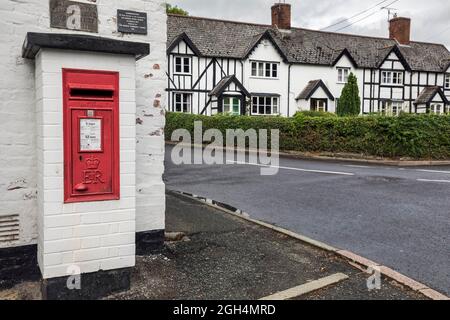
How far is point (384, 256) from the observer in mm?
5520

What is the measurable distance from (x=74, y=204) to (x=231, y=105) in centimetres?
2924

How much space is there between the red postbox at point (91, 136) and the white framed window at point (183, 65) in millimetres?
28047

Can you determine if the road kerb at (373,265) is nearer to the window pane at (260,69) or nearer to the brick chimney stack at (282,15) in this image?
the window pane at (260,69)

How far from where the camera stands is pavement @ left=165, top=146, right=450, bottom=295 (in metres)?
5.68

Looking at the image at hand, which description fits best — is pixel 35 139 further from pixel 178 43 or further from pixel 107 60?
pixel 178 43

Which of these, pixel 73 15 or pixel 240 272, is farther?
pixel 240 272

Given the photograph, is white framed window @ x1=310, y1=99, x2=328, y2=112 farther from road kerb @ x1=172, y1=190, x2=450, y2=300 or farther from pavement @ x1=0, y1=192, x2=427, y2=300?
pavement @ x1=0, y1=192, x2=427, y2=300

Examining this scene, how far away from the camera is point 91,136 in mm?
4008

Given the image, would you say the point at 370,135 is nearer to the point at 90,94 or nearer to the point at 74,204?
the point at 90,94

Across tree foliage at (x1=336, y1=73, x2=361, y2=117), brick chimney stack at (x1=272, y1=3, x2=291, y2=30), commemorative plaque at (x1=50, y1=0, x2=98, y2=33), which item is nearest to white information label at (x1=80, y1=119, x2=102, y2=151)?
commemorative plaque at (x1=50, y1=0, x2=98, y2=33)

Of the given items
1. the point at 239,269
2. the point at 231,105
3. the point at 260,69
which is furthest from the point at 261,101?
the point at 239,269

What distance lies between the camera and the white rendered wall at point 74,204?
387 cm

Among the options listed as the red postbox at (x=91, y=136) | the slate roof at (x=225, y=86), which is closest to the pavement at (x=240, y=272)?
the red postbox at (x=91, y=136)

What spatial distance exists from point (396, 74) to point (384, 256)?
1458 inches
